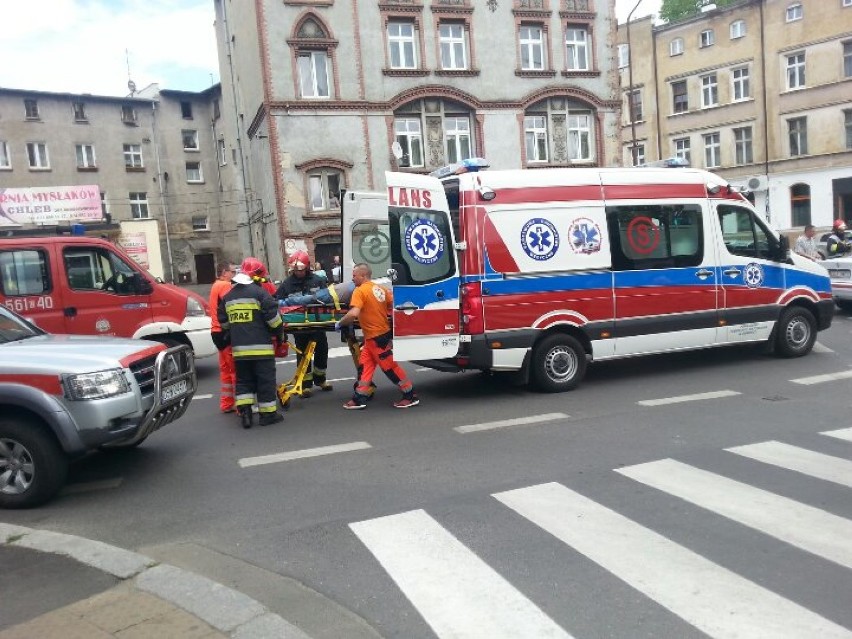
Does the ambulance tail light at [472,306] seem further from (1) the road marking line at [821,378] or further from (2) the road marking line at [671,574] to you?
(1) the road marking line at [821,378]

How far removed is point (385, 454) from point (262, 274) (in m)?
2.72

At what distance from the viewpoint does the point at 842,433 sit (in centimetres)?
652

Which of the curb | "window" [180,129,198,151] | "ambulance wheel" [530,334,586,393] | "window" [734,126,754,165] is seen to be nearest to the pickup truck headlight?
the curb

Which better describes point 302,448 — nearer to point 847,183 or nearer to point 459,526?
point 459,526

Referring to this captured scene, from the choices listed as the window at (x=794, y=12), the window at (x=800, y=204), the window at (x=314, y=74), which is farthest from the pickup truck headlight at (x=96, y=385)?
the window at (x=794, y=12)

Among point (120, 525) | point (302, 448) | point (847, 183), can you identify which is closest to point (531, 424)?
point (302, 448)

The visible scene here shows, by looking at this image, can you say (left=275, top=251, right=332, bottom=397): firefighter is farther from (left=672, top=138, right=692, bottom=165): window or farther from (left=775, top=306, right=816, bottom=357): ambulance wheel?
(left=672, top=138, right=692, bottom=165): window

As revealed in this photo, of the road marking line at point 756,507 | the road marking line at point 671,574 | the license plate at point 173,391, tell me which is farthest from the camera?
the license plate at point 173,391

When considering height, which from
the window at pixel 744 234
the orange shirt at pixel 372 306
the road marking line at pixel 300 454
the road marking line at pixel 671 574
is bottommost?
the road marking line at pixel 671 574

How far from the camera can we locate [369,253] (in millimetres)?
10297

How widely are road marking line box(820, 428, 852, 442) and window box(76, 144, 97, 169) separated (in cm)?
4395

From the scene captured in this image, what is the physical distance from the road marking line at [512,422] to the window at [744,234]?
393 centimetres

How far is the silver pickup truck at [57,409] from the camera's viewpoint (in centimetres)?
538

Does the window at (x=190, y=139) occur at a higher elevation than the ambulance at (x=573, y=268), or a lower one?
higher
